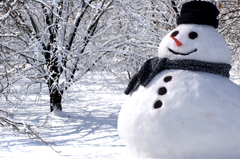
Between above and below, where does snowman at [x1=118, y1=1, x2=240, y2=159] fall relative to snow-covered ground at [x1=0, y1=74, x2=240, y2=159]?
above

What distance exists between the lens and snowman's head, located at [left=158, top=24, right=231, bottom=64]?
3.08 metres

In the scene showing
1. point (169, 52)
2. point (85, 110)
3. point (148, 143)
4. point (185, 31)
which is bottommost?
point (85, 110)

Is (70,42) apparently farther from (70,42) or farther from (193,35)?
(193,35)

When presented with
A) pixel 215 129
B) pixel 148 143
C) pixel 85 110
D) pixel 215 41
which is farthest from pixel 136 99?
pixel 85 110

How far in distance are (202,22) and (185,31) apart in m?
0.26

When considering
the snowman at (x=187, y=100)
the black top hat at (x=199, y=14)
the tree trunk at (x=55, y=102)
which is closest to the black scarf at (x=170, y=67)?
the snowman at (x=187, y=100)

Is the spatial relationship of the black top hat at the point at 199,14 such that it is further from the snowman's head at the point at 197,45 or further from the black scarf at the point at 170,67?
the black scarf at the point at 170,67

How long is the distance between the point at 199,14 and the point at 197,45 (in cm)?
43

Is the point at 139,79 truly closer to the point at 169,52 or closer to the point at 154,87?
the point at 154,87

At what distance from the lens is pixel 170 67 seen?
3.18 meters

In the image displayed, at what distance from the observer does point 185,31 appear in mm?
3203

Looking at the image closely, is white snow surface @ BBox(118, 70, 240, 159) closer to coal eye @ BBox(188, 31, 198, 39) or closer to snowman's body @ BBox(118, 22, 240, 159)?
snowman's body @ BBox(118, 22, 240, 159)

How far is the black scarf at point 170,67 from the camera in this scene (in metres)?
3.07

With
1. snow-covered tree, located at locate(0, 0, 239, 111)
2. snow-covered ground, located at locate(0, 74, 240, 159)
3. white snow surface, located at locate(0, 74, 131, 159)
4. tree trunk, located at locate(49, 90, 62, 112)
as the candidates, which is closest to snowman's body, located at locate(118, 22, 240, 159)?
snow-covered ground, located at locate(0, 74, 240, 159)
